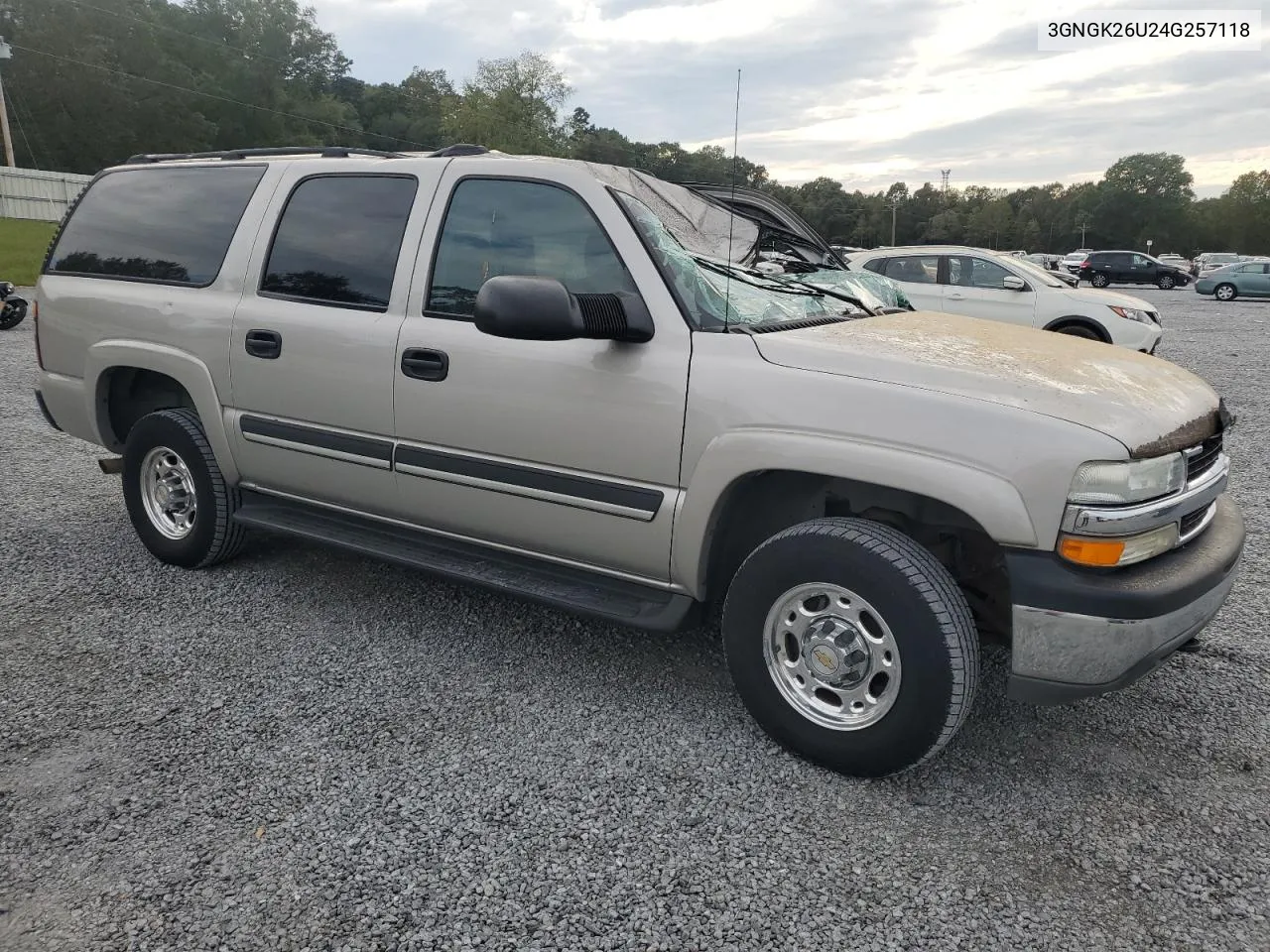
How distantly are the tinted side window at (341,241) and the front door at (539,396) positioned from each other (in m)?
0.21

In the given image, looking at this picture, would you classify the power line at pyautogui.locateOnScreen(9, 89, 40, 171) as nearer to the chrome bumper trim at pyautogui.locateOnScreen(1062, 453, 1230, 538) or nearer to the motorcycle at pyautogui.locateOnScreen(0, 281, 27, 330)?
the motorcycle at pyautogui.locateOnScreen(0, 281, 27, 330)

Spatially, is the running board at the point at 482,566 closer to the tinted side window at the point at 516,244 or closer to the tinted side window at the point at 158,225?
the tinted side window at the point at 516,244

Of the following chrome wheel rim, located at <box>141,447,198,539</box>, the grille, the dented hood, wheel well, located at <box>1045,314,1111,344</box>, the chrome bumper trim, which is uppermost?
the dented hood

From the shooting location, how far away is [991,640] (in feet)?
9.64

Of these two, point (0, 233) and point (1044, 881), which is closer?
point (1044, 881)

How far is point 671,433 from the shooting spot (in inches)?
115

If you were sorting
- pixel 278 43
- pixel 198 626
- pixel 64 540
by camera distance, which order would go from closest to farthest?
pixel 198 626 → pixel 64 540 → pixel 278 43

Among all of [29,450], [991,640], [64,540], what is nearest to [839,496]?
[991,640]

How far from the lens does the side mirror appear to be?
8.94 ft

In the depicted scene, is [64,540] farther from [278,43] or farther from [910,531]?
[278,43]

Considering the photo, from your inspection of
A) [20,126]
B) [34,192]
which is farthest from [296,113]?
[34,192]

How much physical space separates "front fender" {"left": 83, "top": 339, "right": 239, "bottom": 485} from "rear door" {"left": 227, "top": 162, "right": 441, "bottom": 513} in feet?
0.32

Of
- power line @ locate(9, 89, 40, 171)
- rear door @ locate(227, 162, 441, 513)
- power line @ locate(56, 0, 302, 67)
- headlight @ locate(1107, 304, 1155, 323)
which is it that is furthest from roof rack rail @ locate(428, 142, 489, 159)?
power line @ locate(56, 0, 302, 67)

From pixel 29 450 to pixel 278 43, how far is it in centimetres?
9129
